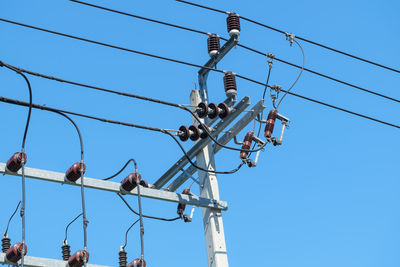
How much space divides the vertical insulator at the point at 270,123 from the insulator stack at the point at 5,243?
3935 millimetres

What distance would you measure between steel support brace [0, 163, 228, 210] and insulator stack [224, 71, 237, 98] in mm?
1602

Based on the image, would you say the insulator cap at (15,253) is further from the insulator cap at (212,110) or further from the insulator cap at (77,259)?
the insulator cap at (212,110)

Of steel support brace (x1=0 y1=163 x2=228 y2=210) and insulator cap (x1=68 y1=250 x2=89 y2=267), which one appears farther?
steel support brace (x1=0 y1=163 x2=228 y2=210)

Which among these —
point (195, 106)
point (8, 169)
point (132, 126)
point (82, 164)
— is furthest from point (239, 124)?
point (8, 169)

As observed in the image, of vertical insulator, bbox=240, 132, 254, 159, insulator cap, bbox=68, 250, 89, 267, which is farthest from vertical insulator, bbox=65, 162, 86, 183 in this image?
vertical insulator, bbox=240, 132, 254, 159

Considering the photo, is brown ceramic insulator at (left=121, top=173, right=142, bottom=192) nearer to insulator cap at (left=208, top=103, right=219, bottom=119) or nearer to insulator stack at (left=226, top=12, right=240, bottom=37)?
insulator cap at (left=208, top=103, right=219, bottom=119)

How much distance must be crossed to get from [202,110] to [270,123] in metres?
0.99

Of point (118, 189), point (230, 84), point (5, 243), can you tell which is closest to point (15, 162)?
point (5, 243)

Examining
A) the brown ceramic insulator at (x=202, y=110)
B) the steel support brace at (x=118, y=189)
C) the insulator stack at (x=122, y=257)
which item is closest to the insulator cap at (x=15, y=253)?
the steel support brace at (x=118, y=189)

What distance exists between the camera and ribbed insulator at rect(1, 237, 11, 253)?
11469 millimetres

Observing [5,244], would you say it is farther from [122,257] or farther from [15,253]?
[122,257]

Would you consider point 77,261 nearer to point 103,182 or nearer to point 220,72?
point 103,182

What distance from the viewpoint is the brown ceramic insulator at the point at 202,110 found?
13211mm

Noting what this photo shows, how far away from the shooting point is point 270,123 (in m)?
13.3
